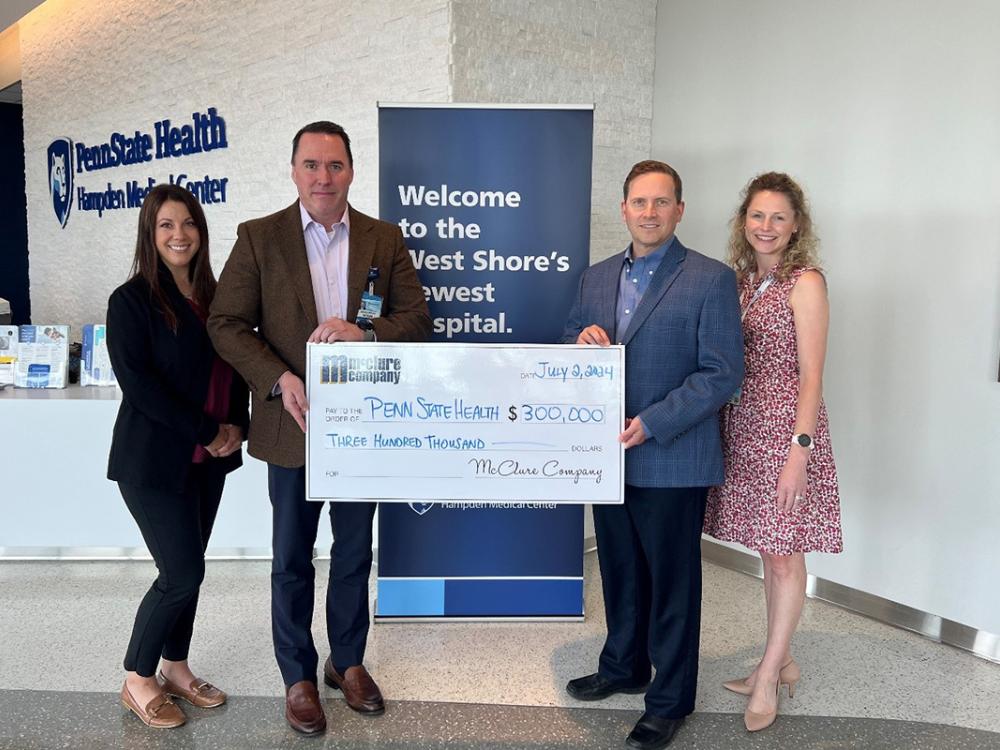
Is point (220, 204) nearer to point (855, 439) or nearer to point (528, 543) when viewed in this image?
point (528, 543)

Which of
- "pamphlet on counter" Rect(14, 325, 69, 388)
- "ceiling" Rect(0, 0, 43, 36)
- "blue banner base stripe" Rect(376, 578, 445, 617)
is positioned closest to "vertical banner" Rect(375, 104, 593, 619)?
"blue banner base stripe" Rect(376, 578, 445, 617)

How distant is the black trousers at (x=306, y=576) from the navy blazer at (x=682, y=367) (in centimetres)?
91

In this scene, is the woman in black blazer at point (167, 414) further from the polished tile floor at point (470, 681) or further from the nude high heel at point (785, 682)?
the nude high heel at point (785, 682)

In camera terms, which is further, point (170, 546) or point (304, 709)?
point (304, 709)

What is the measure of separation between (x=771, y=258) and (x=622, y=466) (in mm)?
841

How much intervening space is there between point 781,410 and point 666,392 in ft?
1.32

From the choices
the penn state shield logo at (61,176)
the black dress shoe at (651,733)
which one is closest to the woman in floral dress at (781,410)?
the black dress shoe at (651,733)

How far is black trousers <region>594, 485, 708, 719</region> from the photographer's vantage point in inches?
92.3

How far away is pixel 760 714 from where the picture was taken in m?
2.54

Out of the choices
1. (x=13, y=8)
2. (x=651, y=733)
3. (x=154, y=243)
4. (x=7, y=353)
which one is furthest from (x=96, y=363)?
(x=13, y=8)

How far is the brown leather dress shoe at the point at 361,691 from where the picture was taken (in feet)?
8.41

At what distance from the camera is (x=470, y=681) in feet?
9.29

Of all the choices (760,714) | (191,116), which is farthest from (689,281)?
(191,116)

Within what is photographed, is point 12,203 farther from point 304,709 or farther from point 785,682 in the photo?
point 785,682
